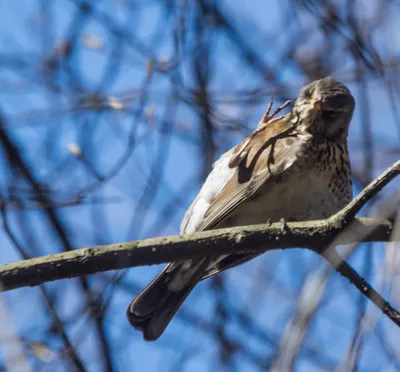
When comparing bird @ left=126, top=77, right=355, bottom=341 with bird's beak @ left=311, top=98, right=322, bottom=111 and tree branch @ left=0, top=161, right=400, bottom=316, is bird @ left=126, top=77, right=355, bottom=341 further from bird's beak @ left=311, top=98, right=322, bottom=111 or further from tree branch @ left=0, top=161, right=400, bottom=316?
tree branch @ left=0, top=161, right=400, bottom=316

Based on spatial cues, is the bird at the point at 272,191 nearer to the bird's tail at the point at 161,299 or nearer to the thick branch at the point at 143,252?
the bird's tail at the point at 161,299

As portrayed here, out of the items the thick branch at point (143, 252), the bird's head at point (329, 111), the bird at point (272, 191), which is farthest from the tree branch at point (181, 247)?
the bird's head at point (329, 111)

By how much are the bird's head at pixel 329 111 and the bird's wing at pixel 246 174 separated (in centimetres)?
10

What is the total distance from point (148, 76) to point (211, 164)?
91 cm

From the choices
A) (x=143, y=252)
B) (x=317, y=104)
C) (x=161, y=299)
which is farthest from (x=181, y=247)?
(x=317, y=104)

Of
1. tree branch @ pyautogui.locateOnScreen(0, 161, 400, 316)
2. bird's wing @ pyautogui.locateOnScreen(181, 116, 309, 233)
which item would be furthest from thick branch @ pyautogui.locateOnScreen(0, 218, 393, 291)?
bird's wing @ pyautogui.locateOnScreen(181, 116, 309, 233)

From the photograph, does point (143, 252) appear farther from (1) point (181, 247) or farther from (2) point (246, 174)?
(2) point (246, 174)

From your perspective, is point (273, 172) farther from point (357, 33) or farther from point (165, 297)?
point (357, 33)

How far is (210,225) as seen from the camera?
3867 mm

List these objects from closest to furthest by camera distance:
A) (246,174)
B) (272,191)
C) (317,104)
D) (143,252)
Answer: (143,252)
(272,191)
(246,174)
(317,104)

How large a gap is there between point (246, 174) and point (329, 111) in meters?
0.63

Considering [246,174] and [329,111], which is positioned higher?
[329,111]

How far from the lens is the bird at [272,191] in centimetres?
393

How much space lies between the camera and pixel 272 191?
12.9 feet
